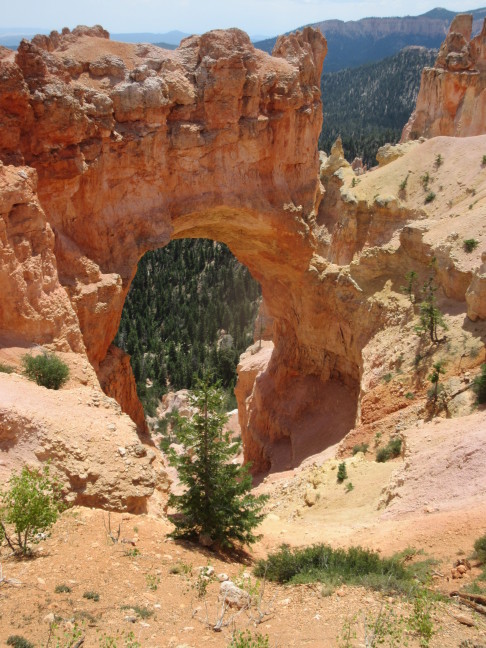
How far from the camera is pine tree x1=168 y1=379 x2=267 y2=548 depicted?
11.6m

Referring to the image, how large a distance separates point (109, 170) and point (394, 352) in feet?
41.3

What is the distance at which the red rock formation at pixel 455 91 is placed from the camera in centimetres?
4866

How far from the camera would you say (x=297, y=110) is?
24547 mm

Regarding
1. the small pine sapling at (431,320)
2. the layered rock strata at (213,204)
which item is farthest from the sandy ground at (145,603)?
the small pine sapling at (431,320)

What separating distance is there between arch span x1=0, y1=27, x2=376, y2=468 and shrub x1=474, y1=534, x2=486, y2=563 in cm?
1192

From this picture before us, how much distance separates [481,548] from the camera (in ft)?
35.3

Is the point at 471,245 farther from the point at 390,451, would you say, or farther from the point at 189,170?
the point at 189,170

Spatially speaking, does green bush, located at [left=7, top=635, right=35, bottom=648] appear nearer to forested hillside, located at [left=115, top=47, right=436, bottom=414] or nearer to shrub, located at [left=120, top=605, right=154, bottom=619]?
shrub, located at [left=120, top=605, right=154, bottom=619]

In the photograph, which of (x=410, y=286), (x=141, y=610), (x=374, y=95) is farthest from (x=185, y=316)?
(x=374, y=95)

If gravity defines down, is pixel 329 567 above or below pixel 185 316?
below

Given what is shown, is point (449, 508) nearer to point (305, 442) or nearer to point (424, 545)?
point (424, 545)

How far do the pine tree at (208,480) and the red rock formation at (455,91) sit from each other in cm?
4426

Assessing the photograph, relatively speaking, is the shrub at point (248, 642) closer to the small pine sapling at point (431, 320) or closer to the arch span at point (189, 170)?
the arch span at point (189, 170)

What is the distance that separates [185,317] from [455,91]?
1236 inches
